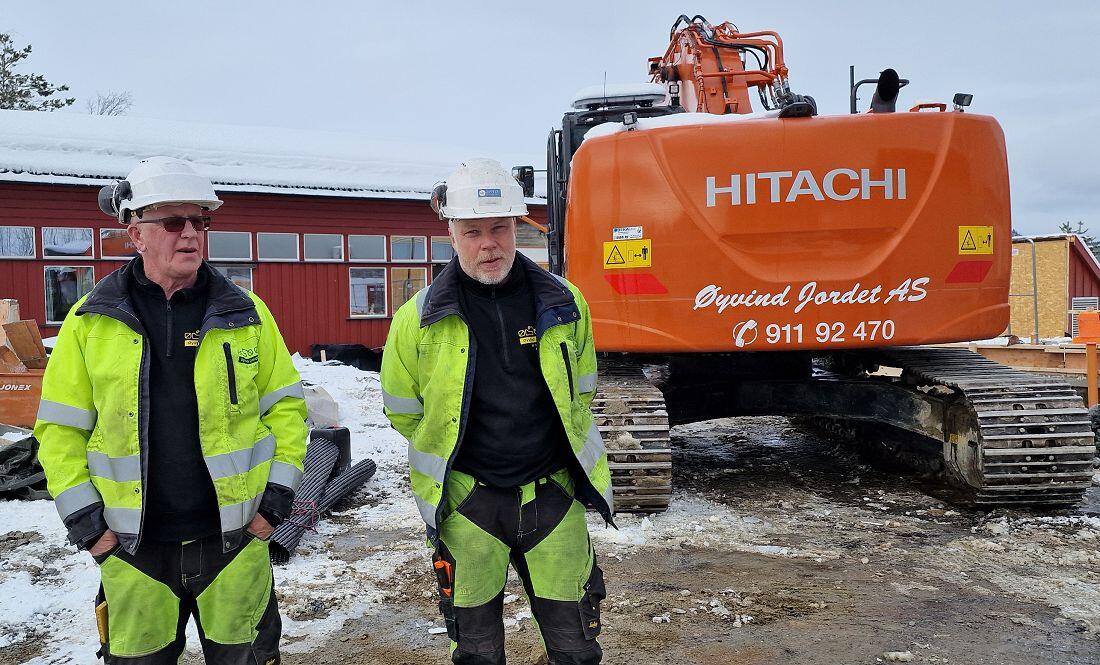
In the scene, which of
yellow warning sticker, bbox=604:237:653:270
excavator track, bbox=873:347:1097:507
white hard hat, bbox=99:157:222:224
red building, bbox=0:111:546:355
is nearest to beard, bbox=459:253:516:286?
white hard hat, bbox=99:157:222:224

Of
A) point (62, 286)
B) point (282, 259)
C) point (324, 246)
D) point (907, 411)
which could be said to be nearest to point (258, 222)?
point (282, 259)

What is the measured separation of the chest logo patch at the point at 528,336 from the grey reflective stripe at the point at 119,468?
3.93 ft

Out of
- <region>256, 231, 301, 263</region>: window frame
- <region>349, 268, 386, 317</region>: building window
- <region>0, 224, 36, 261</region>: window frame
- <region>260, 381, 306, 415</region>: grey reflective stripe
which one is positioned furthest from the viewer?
<region>349, 268, 386, 317</region>: building window

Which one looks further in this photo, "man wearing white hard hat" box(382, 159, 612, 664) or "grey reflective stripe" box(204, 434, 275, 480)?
"man wearing white hard hat" box(382, 159, 612, 664)

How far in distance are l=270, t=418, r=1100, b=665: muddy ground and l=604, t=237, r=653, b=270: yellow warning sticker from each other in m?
1.61

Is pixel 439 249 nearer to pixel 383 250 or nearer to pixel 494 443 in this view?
pixel 383 250

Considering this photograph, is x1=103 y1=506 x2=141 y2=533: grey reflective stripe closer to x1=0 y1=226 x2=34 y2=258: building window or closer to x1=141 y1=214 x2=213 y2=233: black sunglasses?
x1=141 y1=214 x2=213 y2=233: black sunglasses

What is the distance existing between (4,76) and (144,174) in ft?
122

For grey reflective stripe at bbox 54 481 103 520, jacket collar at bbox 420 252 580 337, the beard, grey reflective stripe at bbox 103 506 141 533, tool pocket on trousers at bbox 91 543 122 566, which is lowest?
tool pocket on trousers at bbox 91 543 122 566

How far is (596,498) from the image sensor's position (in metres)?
2.90

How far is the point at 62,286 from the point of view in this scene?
15.9 metres

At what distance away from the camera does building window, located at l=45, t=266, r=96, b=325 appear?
52.0 feet

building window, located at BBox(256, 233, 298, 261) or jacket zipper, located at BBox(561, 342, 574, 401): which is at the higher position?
building window, located at BBox(256, 233, 298, 261)

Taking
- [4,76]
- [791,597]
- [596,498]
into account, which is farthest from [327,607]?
[4,76]
